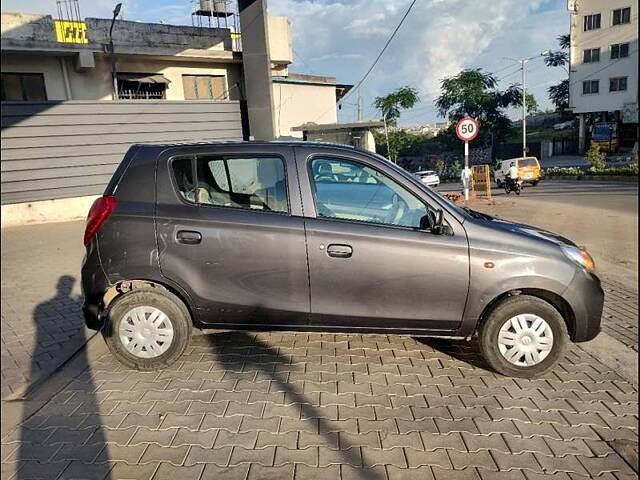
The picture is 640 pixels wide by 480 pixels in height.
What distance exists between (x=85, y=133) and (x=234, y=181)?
10.5m

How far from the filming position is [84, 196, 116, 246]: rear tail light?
3422 millimetres

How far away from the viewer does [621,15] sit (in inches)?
54.9

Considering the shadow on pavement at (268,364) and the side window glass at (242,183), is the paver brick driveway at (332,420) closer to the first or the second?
the shadow on pavement at (268,364)

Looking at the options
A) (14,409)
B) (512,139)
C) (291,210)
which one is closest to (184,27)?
(291,210)

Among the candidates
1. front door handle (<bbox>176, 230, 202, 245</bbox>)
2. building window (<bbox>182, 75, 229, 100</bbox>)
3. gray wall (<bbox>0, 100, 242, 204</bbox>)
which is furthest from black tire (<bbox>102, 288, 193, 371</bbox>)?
building window (<bbox>182, 75, 229, 100</bbox>)

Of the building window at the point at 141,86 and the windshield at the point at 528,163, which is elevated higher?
the building window at the point at 141,86

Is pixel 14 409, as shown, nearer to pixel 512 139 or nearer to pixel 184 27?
pixel 184 27

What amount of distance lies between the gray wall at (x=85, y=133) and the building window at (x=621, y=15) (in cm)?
1077

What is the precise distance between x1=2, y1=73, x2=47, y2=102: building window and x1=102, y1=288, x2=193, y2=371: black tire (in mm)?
14004

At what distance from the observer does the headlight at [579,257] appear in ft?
10.8

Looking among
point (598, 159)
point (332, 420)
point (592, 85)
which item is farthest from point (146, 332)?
point (598, 159)

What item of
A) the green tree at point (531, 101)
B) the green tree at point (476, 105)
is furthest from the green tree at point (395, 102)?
the green tree at point (531, 101)

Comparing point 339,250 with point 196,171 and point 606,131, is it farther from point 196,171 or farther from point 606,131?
point 606,131

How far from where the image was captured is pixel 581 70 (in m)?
2.61
